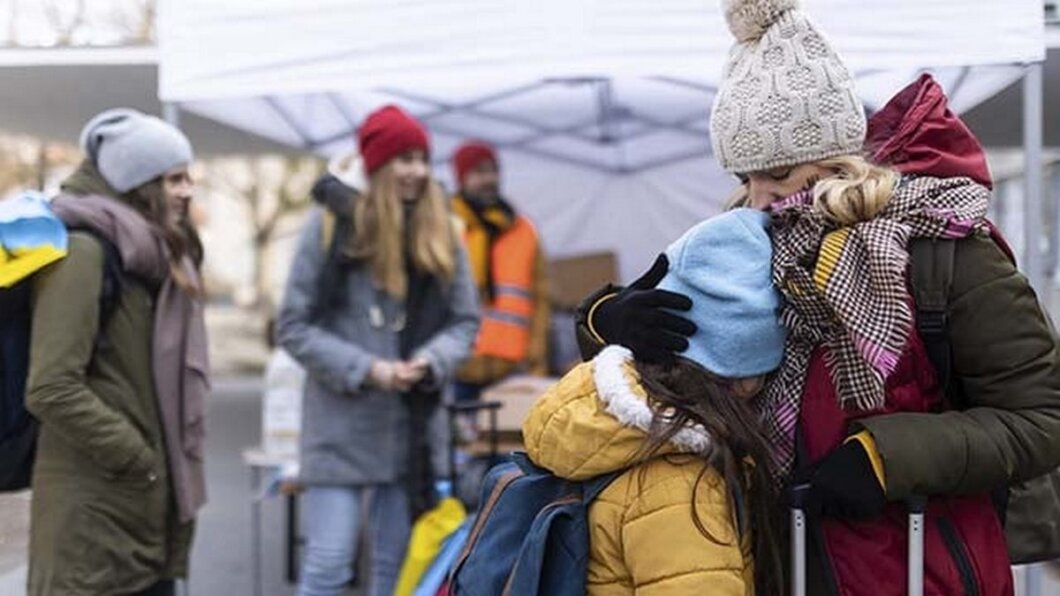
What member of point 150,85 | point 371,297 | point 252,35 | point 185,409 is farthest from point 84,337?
point 150,85

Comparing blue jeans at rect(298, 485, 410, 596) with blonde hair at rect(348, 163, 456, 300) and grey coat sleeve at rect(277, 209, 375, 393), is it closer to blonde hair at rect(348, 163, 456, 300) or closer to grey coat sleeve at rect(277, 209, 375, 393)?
grey coat sleeve at rect(277, 209, 375, 393)

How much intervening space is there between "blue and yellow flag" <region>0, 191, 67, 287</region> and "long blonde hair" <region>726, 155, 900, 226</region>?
1897 millimetres

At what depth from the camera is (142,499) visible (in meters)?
3.08

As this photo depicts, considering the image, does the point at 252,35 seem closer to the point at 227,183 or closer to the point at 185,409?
the point at 185,409

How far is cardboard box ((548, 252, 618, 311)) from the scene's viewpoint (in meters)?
7.54

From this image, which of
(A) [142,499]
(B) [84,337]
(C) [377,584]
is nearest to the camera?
(B) [84,337]

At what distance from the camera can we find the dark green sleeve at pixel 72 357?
2.85 m

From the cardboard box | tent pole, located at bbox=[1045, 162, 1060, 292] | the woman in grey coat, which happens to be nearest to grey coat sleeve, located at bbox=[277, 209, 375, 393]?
the woman in grey coat

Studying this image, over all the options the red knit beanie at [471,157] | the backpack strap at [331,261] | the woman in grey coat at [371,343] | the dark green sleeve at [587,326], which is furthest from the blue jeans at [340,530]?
the red knit beanie at [471,157]

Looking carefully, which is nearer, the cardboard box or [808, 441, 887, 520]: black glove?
[808, 441, 887, 520]: black glove

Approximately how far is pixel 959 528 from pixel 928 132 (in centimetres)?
61

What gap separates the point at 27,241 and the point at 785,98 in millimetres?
1876

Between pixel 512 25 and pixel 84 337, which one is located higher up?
pixel 512 25

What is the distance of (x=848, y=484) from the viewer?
1690mm
